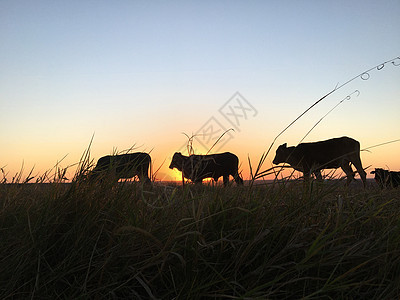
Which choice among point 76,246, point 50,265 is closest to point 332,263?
point 76,246

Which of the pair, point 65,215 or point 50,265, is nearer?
point 50,265

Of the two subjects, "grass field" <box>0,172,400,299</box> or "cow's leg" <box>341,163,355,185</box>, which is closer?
"grass field" <box>0,172,400,299</box>

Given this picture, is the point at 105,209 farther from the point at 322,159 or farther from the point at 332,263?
the point at 322,159

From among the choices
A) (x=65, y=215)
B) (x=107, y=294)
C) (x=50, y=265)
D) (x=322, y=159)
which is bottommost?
(x=107, y=294)

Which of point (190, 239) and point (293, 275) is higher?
point (190, 239)

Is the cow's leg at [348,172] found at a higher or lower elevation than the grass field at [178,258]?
higher

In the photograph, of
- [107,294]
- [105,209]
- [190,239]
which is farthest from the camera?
[105,209]

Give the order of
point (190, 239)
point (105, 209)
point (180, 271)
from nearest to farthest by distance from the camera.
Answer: point (180, 271)
point (190, 239)
point (105, 209)

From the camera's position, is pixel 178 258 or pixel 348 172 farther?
pixel 348 172

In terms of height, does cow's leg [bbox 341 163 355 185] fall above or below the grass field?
above

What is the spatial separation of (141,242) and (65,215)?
1.38 feet

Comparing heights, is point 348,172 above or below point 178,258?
above

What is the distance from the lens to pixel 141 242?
1.59 meters

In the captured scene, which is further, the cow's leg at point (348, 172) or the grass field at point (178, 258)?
the cow's leg at point (348, 172)
